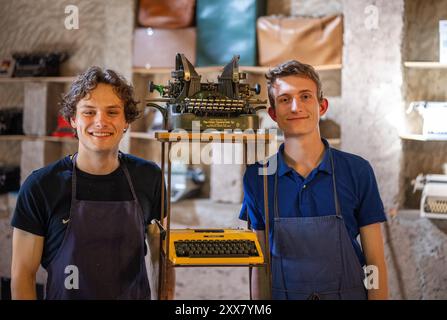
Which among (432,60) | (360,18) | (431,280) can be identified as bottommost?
(431,280)

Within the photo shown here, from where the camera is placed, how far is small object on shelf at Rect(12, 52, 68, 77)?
16.1ft

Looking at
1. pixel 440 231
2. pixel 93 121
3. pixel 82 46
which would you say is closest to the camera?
pixel 93 121

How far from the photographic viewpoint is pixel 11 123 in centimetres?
511

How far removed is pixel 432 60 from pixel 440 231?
136 centimetres

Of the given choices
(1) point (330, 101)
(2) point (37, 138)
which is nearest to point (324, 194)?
(1) point (330, 101)

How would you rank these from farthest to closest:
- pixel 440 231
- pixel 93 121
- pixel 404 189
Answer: pixel 404 189 < pixel 440 231 < pixel 93 121

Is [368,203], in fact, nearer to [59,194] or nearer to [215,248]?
[215,248]

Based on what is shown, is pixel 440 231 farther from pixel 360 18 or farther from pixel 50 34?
pixel 50 34

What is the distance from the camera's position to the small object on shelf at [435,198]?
3.85 metres

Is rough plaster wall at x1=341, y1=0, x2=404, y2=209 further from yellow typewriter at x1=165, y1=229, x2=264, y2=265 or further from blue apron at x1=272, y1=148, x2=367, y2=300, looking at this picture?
yellow typewriter at x1=165, y1=229, x2=264, y2=265

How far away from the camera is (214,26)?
441cm

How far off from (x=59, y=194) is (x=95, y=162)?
19cm

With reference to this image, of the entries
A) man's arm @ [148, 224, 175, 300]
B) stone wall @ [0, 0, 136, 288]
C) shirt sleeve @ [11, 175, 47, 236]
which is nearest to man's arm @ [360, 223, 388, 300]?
man's arm @ [148, 224, 175, 300]
